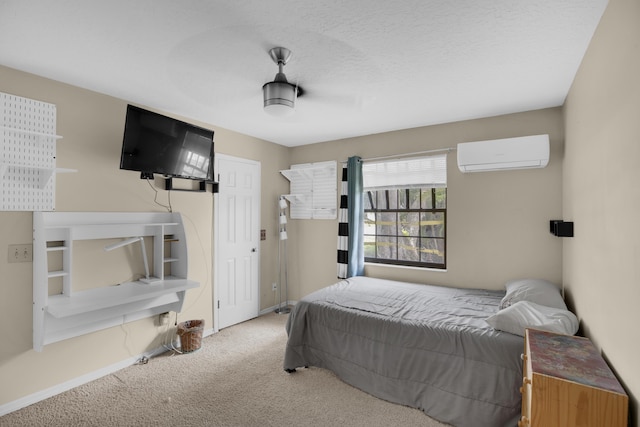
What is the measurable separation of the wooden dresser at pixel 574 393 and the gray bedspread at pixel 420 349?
498mm

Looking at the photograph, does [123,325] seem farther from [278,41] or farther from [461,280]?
[461,280]

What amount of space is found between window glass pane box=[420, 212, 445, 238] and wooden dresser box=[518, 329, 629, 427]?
2.24m

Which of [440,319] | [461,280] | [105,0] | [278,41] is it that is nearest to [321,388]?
[440,319]

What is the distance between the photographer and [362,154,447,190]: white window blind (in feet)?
11.8

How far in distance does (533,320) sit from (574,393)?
0.84 metres

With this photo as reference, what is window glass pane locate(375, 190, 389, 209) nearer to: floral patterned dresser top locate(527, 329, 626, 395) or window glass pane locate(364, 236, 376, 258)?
window glass pane locate(364, 236, 376, 258)

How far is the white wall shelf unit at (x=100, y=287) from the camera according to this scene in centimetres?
234

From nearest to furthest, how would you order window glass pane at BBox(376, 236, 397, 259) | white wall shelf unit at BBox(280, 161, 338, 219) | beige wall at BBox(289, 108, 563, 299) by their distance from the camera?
beige wall at BBox(289, 108, 563, 299)
window glass pane at BBox(376, 236, 397, 259)
white wall shelf unit at BBox(280, 161, 338, 219)

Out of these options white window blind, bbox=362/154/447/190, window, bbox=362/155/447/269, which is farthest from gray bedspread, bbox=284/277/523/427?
white window blind, bbox=362/154/447/190

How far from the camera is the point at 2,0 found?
1.55 meters

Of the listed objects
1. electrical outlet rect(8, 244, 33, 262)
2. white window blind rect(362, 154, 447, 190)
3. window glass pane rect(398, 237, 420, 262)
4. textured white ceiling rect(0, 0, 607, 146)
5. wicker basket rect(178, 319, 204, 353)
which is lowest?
wicker basket rect(178, 319, 204, 353)

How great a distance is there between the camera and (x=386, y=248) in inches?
164

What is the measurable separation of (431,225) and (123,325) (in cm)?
341

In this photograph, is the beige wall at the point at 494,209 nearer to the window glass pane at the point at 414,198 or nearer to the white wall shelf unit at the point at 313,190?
the window glass pane at the point at 414,198
